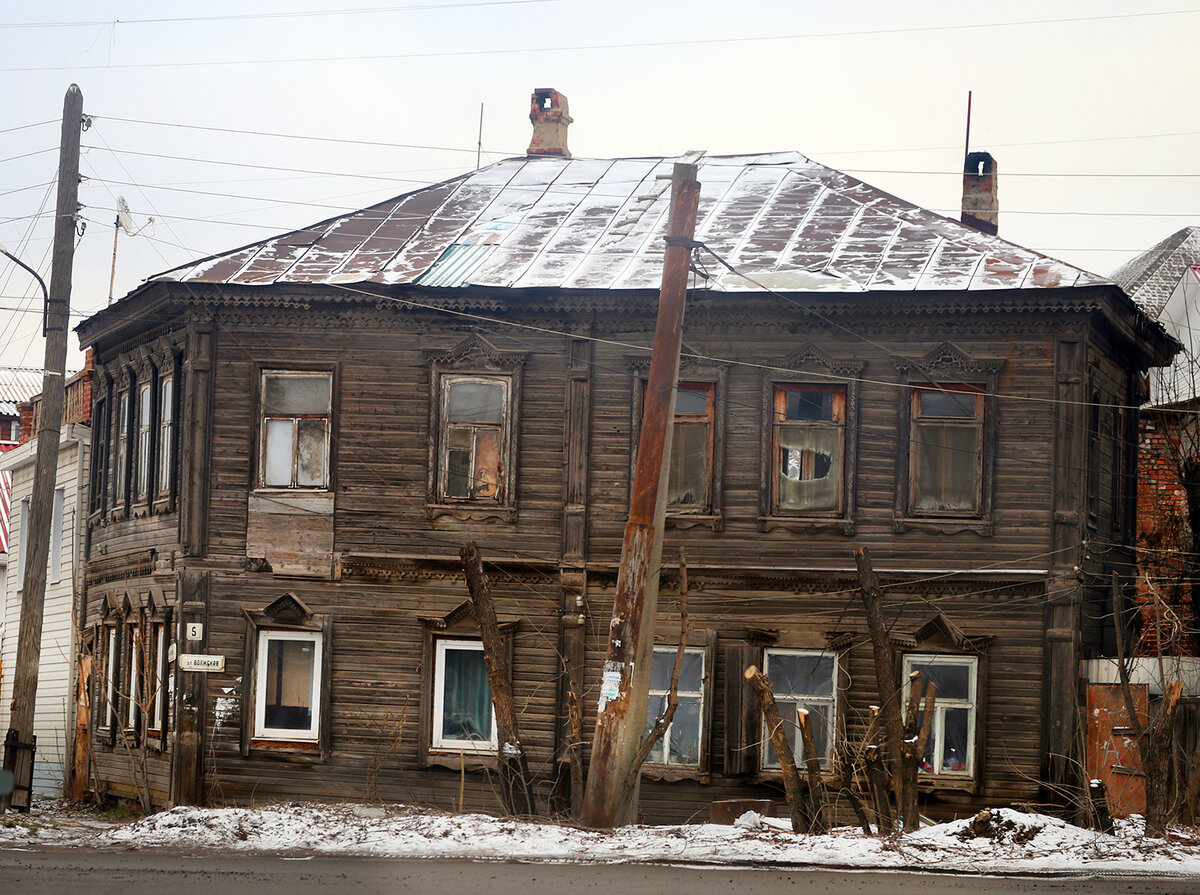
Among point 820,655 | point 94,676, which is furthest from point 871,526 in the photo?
point 94,676

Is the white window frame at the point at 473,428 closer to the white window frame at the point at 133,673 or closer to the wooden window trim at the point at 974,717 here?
the white window frame at the point at 133,673

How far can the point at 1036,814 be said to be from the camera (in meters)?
16.6

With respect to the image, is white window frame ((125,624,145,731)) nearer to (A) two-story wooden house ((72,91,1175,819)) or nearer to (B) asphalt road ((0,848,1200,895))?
(A) two-story wooden house ((72,91,1175,819))

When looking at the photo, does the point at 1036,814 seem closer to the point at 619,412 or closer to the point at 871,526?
the point at 871,526

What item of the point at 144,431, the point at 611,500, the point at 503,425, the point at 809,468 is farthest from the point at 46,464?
the point at 809,468

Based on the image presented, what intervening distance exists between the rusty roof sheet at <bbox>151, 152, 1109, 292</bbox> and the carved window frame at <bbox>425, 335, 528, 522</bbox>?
2.96 ft

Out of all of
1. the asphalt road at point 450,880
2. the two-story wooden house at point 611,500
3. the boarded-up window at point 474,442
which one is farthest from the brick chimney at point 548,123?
the asphalt road at point 450,880

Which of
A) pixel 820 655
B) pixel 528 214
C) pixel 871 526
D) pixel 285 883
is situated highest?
pixel 528 214

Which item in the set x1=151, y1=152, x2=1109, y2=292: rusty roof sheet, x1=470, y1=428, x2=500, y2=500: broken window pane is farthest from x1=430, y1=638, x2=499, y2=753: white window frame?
x1=151, y1=152, x2=1109, y2=292: rusty roof sheet

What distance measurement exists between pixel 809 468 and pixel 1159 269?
14.6 meters

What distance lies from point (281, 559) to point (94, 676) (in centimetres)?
537

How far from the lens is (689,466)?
1948 centimetres

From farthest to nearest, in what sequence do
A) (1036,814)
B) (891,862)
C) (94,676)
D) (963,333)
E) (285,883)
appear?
(94,676) < (963,333) < (1036,814) < (891,862) < (285,883)

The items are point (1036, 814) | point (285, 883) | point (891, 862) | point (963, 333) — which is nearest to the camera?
point (285, 883)
